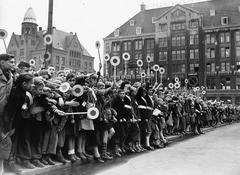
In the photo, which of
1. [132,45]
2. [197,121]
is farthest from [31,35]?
[197,121]

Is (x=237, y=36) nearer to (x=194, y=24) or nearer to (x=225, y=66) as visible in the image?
(x=225, y=66)

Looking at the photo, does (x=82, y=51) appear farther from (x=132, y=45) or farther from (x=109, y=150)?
Result: (x=109, y=150)

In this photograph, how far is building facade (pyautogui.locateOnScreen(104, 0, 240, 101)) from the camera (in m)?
64.1

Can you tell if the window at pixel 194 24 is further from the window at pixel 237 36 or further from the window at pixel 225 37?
the window at pixel 237 36

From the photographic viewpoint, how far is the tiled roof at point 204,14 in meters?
66.2

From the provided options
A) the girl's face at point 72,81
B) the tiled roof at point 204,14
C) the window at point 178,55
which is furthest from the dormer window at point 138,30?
the girl's face at point 72,81

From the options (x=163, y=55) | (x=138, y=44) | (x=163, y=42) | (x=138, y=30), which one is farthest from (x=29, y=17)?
(x=163, y=55)

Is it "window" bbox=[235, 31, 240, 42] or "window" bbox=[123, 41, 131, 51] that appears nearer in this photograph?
"window" bbox=[235, 31, 240, 42]

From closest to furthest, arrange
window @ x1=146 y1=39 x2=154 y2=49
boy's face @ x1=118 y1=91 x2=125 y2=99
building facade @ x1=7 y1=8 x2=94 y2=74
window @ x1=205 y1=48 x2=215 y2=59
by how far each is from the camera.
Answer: boy's face @ x1=118 y1=91 x2=125 y2=99, window @ x1=205 y1=48 x2=215 y2=59, window @ x1=146 y1=39 x2=154 y2=49, building facade @ x1=7 y1=8 x2=94 y2=74

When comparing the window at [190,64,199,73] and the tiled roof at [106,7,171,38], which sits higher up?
the tiled roof at [106,7,171,38]

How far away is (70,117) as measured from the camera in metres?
7.95

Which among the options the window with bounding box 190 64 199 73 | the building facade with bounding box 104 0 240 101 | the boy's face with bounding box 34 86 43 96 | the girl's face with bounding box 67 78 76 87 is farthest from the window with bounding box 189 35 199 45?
the boy's face with bounding box 34 86 43 96

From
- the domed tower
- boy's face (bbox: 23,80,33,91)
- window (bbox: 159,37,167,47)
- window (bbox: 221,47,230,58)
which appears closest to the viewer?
boy's face (bbox: 23,80,33,91)

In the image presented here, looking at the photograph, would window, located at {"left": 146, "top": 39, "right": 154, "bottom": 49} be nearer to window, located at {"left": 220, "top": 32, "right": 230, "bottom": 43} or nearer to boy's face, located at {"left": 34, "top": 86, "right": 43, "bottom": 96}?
window, located at {"left": 220, "top": 32, "right": 230, "bottom": 43}
